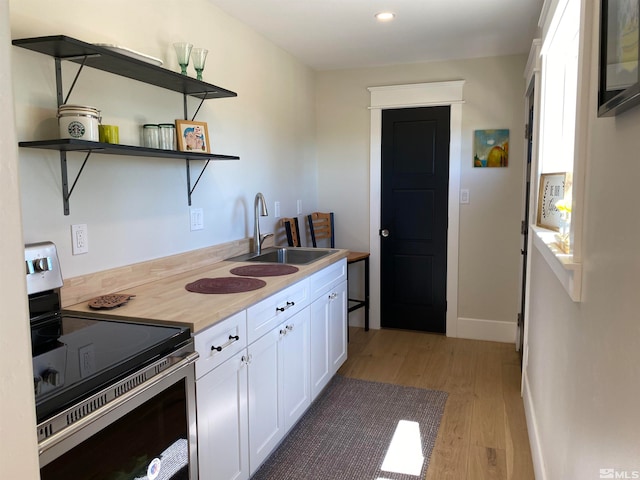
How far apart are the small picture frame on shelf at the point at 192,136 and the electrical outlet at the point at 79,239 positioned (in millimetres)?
620

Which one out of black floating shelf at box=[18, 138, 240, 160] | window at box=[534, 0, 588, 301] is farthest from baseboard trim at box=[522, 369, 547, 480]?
black floating shelf at box=[18, 138, 240, 160]

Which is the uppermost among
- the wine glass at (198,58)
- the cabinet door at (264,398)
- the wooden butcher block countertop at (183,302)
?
the wine glass at (198,58)

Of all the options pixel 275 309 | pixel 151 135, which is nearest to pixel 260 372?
pixel 275 309

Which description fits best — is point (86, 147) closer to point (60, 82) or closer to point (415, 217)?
point (60, 82)

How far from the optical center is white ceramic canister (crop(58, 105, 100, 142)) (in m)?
1.68

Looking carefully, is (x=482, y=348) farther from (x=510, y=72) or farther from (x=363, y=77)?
(x=363, y=77)

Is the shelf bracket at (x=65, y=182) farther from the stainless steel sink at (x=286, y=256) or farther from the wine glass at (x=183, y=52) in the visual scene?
the stainless steel sink at (x=286, y=256)

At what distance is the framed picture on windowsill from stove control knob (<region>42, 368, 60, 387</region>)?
1.35 m

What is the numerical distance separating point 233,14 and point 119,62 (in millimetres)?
1245

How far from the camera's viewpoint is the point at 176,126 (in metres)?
2.33

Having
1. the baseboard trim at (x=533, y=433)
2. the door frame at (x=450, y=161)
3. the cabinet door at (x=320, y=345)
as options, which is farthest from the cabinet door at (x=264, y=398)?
the door frame at (x=450, y=161)

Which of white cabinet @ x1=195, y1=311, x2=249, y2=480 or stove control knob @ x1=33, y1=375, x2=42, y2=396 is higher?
stove control knob @ x1=33, y1=375, x2=42, y2=396

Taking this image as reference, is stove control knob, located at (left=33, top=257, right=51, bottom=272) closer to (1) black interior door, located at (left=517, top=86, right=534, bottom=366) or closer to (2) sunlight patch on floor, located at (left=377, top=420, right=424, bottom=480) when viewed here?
(2) sunlight patch on floor, located at (left=377, top=420, right=424, bottom=480)

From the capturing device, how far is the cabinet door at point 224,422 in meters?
1.70
